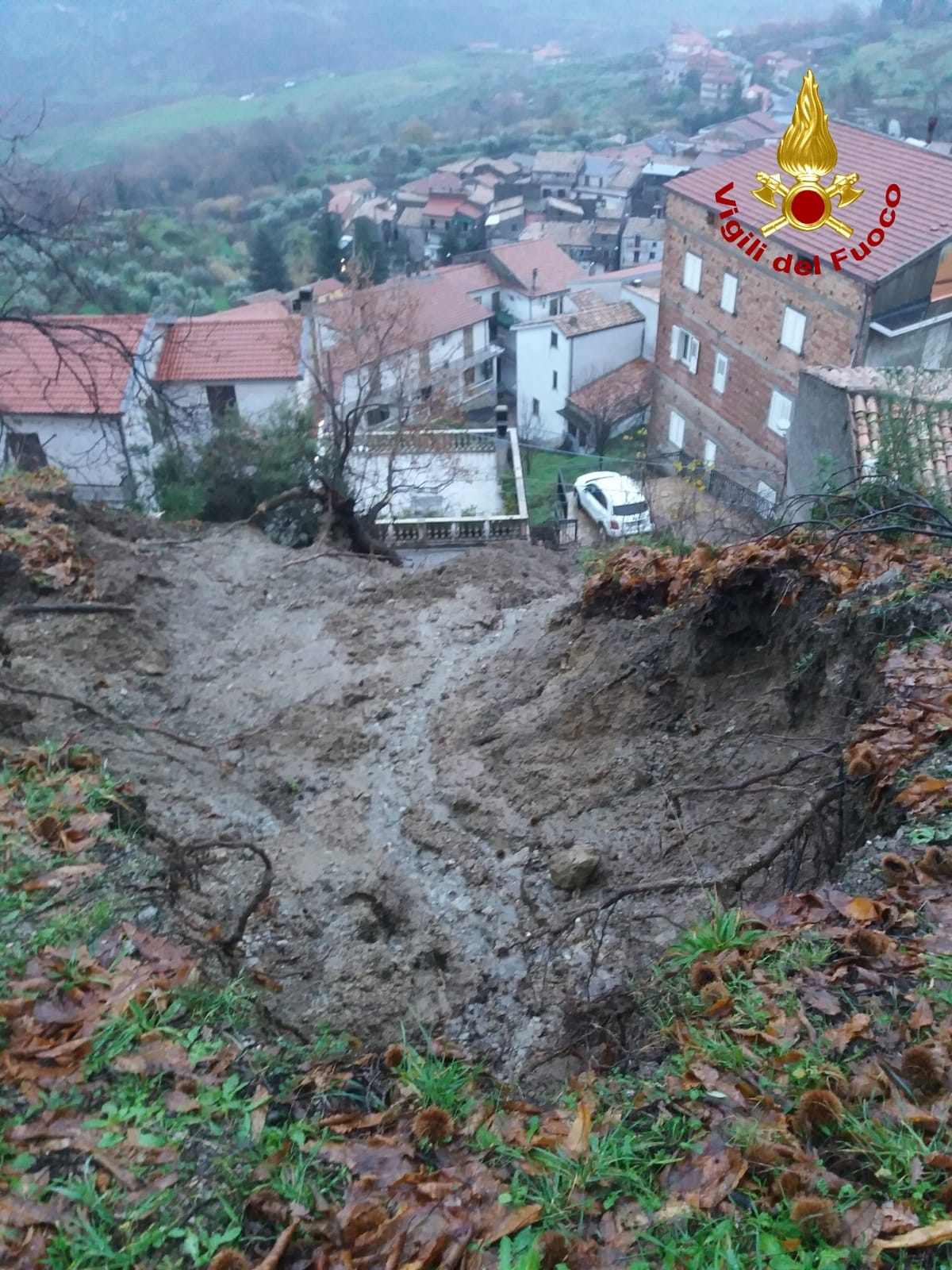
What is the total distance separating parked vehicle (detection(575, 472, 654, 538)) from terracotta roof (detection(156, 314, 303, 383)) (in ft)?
25.7

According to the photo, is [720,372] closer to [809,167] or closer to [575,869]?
[809,167]

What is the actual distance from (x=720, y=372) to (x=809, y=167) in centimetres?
1116

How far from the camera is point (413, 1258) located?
2334 millimetres

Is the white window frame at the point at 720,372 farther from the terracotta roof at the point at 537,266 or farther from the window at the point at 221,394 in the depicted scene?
the terracotta roof at the point at 537,266

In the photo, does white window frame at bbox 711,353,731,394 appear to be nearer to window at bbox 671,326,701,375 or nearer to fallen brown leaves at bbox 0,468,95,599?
window at bbox 671,326,701,375

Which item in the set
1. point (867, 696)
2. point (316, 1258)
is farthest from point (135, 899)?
point (867, 696)

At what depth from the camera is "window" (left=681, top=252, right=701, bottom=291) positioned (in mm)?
22047

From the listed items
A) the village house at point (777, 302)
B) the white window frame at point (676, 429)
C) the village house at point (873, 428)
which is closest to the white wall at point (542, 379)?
the village house at point (777, 302)

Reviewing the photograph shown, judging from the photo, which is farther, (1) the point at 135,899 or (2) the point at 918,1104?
(1) the point at 135,899

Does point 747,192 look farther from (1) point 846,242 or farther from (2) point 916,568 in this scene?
(2) point 916,568

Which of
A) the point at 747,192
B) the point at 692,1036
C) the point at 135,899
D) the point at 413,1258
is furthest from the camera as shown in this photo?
the point at 747,192

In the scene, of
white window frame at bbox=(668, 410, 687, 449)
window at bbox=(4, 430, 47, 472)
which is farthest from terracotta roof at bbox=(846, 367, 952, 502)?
window at bbox=(4, 430, 47, 472)

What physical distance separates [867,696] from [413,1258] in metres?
3.38

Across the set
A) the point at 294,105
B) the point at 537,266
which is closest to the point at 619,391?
the point at 537,266
